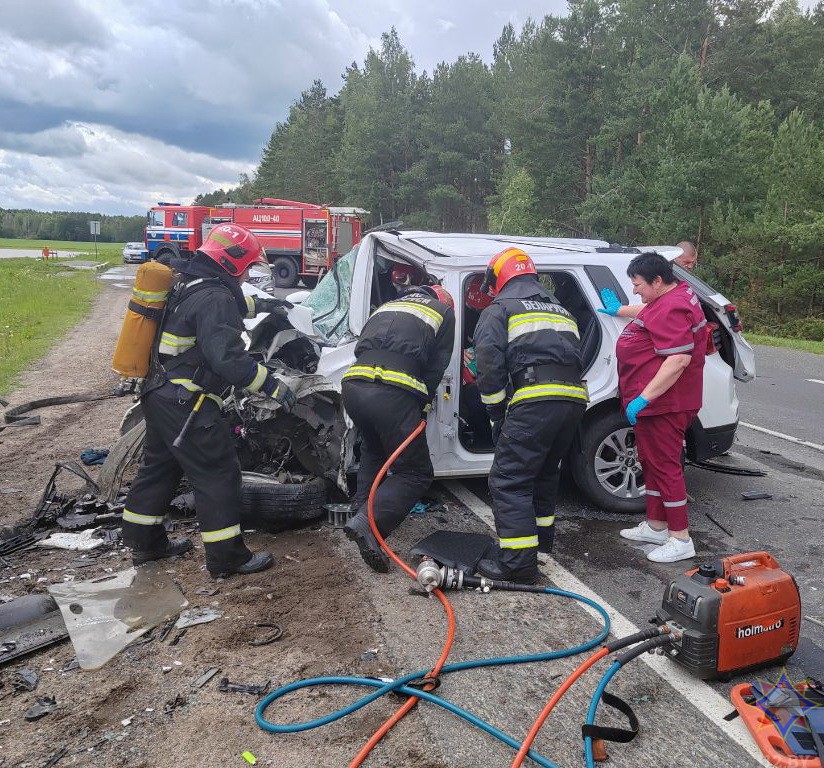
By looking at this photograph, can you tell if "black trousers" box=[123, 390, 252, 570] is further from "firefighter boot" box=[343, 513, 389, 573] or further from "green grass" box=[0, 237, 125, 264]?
"green grass" box=[0, 237, 125, 264]

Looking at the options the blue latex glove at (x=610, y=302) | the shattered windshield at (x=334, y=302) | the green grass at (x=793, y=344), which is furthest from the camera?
the green grass at (x=793, y=344)

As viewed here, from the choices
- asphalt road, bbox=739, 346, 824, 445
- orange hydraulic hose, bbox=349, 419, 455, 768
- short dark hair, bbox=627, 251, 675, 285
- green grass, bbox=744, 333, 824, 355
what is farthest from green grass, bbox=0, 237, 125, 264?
short dark hair, bbox=627, 251, 675, 285

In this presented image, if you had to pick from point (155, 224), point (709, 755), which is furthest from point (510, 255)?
point (155, 224)

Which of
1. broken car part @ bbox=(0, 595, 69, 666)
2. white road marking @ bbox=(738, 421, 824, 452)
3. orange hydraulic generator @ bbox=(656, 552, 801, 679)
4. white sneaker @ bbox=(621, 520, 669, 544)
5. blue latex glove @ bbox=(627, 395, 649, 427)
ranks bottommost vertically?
broken car part @ bbox=(0, 595, 69, 666)

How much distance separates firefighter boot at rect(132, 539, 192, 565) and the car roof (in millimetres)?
2392

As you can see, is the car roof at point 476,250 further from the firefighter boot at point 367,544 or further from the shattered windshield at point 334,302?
the firefighter boot at point 367,544

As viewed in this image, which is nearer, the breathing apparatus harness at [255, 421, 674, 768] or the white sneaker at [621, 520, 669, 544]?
the breathing apparatus harness at [255, 421, 674, 768]

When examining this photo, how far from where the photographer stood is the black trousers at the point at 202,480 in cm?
370

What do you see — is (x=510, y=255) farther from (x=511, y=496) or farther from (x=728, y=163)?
(x=728, y=163)

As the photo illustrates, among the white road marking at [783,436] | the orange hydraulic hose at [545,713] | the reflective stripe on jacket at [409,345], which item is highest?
the reflective stripe on jacket at [409,345]

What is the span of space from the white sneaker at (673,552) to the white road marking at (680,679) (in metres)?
0.59

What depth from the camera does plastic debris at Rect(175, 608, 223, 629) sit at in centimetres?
326

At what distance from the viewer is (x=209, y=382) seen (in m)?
3.77

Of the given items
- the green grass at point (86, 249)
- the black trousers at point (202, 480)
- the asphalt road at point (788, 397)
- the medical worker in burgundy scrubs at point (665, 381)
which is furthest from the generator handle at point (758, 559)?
the green grass at point (86, 249)
